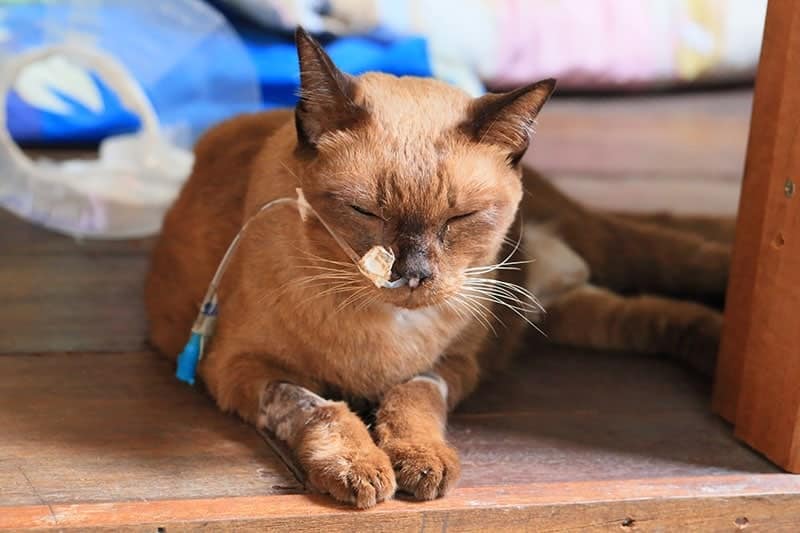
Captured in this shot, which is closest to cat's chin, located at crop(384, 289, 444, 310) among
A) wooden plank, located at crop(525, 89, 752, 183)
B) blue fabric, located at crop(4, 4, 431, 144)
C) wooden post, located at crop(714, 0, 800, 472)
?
wooden post, located at crop(714, 0, 800, 472)

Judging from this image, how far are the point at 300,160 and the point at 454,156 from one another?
0.22 m

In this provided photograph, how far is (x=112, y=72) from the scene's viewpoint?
234 cm

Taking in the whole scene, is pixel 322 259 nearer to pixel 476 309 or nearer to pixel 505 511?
pixel 476 309

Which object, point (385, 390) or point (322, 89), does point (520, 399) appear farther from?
point (322, 89)

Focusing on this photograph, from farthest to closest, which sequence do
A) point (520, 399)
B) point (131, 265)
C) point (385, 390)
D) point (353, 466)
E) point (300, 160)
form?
point (131, 265)
point (520, 399)
point (385, 390)
point (300, 160)
point (353, 466)

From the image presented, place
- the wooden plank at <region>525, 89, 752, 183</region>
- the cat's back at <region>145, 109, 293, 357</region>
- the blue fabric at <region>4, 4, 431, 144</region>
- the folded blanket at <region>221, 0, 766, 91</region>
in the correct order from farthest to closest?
1. the wooden plank at <region>525, 89, 752, 183</region>
2. the folded blanket at <region>221, 0, 766, 91</region>
3. the blue fabric at <region>4, 4, 431, 144</region>
4. the cat's back at <region>145, 109, 293, 357</region>

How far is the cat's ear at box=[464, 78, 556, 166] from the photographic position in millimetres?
1299

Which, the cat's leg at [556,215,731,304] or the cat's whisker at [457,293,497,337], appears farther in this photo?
the cat's leg at [556,215,731,304]

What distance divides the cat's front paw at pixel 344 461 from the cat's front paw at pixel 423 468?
0.02m

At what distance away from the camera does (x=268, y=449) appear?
1.41 m

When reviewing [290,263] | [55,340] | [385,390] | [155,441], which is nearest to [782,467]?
[385,390]

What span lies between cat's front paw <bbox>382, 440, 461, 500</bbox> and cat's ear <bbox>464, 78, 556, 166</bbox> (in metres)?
0.43

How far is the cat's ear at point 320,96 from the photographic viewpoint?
123 centimetres

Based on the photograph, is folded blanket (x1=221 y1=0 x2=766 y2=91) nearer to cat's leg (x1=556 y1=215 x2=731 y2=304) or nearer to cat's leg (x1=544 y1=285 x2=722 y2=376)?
cat's leg (x1=556 y1=215 x2=731 y2=304)
